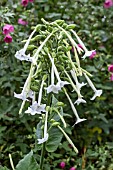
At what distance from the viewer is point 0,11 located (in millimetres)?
2566

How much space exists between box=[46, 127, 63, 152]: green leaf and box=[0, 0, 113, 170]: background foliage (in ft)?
2.60

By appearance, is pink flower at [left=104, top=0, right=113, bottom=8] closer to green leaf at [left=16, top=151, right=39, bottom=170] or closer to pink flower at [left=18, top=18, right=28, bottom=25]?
pink flower at [left=18, top=18, right=28, bottom=25]

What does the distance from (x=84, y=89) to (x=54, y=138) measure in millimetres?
1289

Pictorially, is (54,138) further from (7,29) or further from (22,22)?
(22,22)

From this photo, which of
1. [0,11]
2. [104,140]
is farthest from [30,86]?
[104,140]

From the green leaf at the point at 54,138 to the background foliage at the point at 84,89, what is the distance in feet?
2.60

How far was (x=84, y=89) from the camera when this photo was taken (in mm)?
3002

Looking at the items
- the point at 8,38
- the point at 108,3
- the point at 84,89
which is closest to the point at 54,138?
the point at 8,38

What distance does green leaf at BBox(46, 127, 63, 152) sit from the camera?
5.68ft

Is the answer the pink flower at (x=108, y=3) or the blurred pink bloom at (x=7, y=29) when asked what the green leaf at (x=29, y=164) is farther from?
the pink flower at (x=108, y=3)

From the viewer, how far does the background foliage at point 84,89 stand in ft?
8.74

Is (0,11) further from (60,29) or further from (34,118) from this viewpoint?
(60,29)

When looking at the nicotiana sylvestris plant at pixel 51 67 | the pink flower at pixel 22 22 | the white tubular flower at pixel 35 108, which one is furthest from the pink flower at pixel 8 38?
the white tubular flower at pixel 35 108

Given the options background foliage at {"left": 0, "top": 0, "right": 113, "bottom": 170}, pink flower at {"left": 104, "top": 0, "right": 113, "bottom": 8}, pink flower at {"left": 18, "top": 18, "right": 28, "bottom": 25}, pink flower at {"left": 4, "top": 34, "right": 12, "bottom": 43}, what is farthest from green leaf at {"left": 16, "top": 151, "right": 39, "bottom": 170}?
pink flower at {"left": 104, "top": 0, "right": 113, "bottom": 8}
